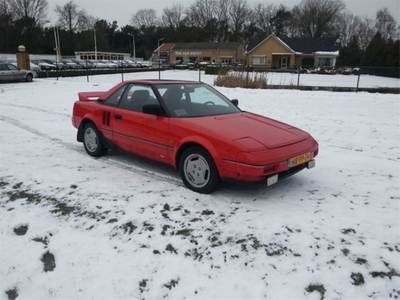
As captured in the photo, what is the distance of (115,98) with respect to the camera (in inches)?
216

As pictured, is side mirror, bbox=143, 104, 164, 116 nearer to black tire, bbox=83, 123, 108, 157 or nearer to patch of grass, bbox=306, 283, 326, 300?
black tire, bbox=83, 123, 108, 157

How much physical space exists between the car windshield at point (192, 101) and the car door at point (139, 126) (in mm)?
196

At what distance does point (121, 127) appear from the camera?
515 centimetres

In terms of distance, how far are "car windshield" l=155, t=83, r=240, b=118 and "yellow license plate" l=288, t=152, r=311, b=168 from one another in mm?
1357

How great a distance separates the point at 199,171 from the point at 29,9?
89.5m

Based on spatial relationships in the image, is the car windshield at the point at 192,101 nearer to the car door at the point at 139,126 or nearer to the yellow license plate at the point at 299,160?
the car door at the point at 139,126

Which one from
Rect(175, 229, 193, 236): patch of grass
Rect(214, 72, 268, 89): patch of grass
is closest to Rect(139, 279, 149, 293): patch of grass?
→ Rect(175, 229, 193, 236): patch of grass

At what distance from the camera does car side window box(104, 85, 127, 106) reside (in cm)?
541

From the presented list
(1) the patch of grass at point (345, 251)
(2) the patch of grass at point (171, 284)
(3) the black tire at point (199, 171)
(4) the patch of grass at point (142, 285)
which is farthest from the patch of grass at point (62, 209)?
(1) the patch of grass at point (345, 251)

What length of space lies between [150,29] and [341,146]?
106578mm

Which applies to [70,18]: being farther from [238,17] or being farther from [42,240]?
[42,240]

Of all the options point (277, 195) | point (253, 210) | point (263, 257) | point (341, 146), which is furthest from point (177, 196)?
point (341, 146)

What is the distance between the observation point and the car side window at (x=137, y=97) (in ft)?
16.2

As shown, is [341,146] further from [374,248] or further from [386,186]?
[374,248]
